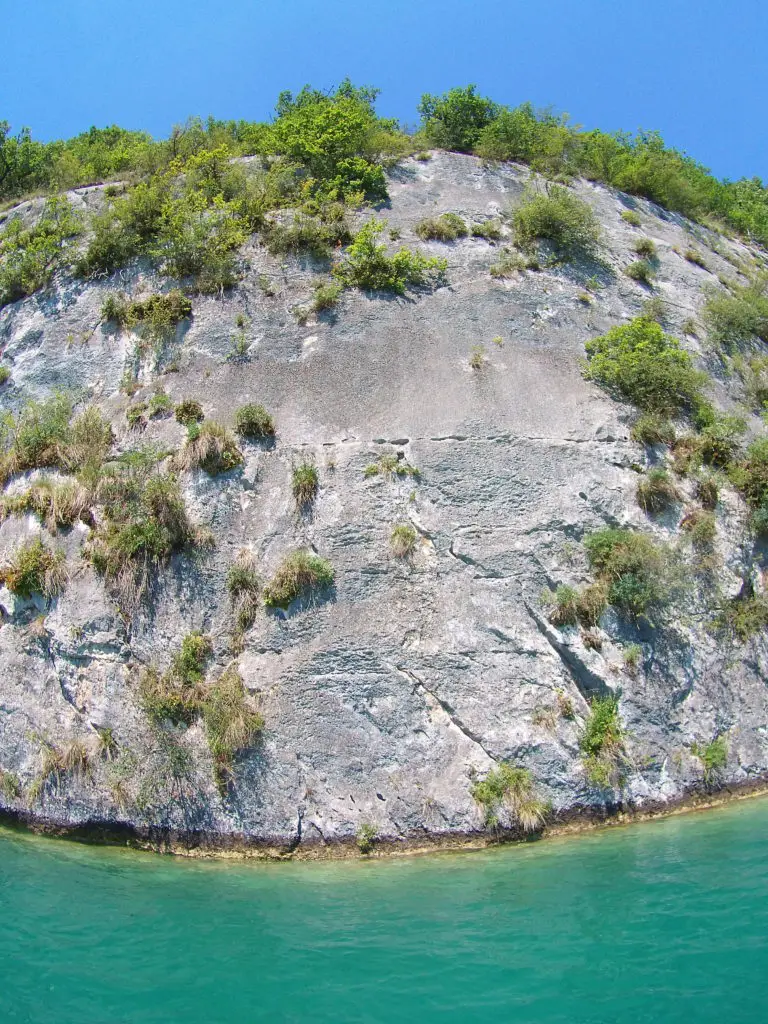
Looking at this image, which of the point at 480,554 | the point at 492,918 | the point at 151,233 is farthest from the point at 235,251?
the point at 492,918

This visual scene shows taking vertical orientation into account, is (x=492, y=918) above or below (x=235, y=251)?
below

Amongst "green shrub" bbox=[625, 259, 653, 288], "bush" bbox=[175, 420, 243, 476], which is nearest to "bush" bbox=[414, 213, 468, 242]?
"green shrub" bbox=[625, 259, 653, 288]

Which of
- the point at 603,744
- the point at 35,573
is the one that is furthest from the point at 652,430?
the point at 35,573

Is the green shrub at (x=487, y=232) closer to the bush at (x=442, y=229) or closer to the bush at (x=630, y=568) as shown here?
the bush at (x=442, y=229)

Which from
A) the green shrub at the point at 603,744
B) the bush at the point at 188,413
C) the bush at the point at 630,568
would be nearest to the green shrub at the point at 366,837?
the green shrub at the point at 603,744

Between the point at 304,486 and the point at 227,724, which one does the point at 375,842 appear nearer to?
the point at 227,724

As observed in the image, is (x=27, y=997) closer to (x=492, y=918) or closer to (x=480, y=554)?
(x=492, y=918)
